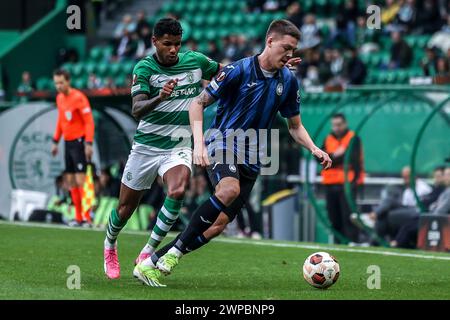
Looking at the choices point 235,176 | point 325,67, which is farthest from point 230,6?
point 235,176

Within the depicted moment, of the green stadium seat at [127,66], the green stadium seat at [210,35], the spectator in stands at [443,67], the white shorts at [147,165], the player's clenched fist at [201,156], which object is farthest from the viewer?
the green stadium seat at [127,66]

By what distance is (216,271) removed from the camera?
1107cm

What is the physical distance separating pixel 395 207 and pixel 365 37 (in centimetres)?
688

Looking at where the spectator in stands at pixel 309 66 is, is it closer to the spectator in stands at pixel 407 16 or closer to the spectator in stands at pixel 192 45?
the spectator in stands at pixel 407 16

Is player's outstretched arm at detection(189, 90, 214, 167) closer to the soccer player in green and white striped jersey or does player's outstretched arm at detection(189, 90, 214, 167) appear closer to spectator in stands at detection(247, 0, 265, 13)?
the soccer player in green and white striped jersey

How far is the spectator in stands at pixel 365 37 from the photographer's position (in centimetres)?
2205

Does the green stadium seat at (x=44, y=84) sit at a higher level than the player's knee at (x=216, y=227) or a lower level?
lower

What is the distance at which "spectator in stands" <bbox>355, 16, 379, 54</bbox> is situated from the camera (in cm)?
2205

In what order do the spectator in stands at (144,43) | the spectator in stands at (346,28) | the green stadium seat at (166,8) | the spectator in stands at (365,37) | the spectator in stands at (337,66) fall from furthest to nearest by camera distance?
the green stadium seat at (166,8) < the spectator in stands at (144,43) < the spectator in stands at (346,28) < the spectator in stands at (365,37) < the spectator in stands at (337,66)

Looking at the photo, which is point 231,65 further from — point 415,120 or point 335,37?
point 335,37

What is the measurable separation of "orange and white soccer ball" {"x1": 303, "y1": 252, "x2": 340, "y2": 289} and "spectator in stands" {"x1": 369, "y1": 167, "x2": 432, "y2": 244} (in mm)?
6361

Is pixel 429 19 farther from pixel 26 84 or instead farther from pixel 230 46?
pixel 26 84

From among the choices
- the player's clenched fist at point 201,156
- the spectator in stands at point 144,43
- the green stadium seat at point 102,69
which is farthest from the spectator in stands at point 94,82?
the player's clenched fist at point 201,156

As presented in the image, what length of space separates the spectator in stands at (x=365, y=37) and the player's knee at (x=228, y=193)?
1308cm
